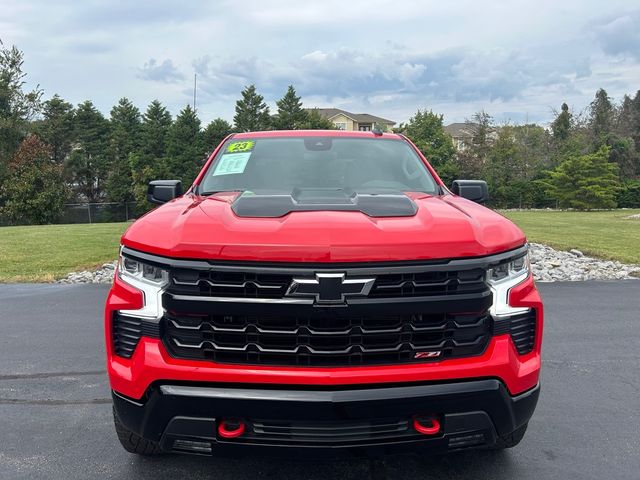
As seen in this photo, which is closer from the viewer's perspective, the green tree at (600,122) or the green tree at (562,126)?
the green tree at (600,122)

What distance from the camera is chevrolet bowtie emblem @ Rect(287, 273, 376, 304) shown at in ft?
7.04

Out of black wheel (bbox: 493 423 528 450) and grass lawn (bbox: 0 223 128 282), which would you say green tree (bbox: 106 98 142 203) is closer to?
grass lawn (bbox: 0 223 128 282)

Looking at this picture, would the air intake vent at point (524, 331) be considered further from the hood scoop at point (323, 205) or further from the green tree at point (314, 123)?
the green tree at point (314, 123)

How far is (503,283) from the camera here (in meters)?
2.35

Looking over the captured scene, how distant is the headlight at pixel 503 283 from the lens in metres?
2.31

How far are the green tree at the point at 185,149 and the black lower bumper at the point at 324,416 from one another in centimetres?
5487

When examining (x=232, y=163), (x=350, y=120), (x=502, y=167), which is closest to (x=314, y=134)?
(x=232, y=163)

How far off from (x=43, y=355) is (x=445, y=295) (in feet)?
13.3

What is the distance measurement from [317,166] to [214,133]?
5603 centimetres

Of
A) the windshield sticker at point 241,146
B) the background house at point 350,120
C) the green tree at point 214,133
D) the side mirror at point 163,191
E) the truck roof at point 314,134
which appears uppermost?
the background house at point 350,120

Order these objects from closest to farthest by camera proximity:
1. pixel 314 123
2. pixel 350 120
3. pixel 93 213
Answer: pixel 93 213
pixel 314 123
pixel 350 120

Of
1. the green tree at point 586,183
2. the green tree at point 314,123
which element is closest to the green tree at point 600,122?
the green tree at point 586,183

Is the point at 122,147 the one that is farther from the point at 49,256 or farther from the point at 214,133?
the point at 49,256

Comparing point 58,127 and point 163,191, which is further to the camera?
point 58,127
